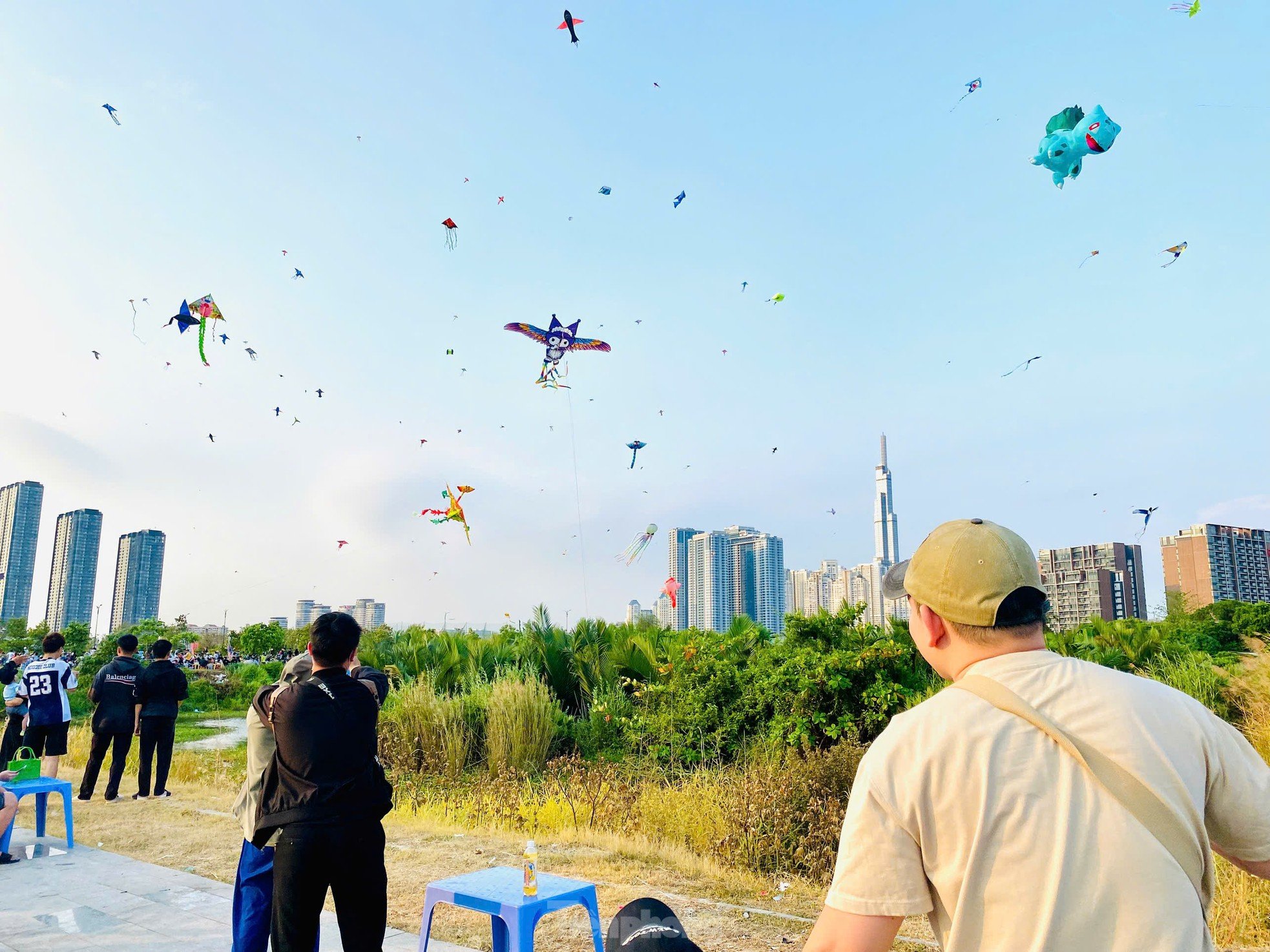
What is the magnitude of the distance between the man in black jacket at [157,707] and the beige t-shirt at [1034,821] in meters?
9.62

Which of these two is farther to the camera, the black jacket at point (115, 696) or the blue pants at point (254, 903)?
the black jacket at point (115, 696)

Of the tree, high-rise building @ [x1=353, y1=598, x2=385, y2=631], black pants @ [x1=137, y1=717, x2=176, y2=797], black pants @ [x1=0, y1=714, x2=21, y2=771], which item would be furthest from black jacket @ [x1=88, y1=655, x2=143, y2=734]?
high-rise building @ [x1=353, y1=598, x2=385, y2=631]

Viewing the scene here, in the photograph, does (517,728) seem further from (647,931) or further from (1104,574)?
(1104,574)

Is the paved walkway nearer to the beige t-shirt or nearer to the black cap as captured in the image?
the black cap

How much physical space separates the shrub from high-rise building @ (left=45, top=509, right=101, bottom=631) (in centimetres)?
9818

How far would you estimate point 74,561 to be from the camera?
304 feet

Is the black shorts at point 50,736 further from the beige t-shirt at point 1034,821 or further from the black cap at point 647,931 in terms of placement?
the beige t-shirt at point 1034,821

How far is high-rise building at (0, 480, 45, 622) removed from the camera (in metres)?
89.1

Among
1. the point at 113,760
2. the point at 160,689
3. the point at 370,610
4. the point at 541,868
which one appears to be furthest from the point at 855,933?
the point at 370,610

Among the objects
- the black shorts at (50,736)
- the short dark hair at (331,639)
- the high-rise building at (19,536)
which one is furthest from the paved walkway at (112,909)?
the high-rise building at (19,536)

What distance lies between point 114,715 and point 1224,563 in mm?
34414

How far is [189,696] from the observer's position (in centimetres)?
2766

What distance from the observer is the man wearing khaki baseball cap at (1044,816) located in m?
1.34

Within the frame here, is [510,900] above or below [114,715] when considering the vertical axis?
below
